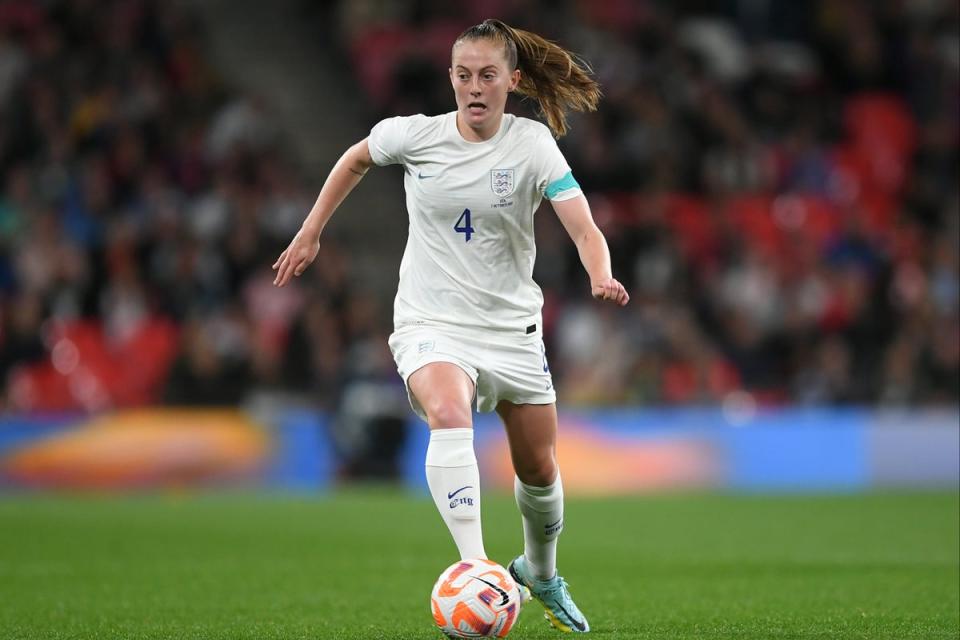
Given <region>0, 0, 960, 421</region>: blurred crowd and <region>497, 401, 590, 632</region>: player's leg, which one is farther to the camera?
<region>0, 0, 960, 421</region>: blurred crowd

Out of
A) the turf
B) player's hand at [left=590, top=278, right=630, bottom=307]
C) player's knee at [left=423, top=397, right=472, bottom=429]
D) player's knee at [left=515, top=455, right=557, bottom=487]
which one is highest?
player's hand at [left=590, top=278, right=630, bottom=307]

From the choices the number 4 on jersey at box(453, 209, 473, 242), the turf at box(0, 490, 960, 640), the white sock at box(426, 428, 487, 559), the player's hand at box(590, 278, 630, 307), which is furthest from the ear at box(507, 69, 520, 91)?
the turf at box(0, 490, 960, 640)

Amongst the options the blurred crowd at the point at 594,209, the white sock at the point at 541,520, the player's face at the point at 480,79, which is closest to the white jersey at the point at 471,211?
the player's face at the point at 480,79

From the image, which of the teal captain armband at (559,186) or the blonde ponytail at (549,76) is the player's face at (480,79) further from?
the teal captain armband at (559,186)

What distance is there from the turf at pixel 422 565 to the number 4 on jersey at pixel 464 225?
1.57 m

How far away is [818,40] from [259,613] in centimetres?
1558

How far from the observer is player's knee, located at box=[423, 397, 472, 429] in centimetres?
584

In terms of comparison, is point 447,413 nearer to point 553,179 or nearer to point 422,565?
point 553,179

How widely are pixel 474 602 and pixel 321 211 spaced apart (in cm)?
169

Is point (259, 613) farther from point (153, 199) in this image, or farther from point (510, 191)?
point (153, 199)

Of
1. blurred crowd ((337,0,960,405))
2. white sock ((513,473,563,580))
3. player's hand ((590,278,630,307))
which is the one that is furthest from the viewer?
blurred crowd ((337,0,960,405))

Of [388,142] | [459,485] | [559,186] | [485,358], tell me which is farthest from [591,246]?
[459,485]

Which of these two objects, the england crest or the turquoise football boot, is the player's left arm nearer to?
the england crest

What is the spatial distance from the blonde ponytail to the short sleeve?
444 mm
